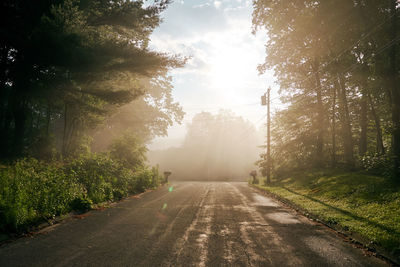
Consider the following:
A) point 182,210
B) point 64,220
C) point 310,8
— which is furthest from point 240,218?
point 310,8

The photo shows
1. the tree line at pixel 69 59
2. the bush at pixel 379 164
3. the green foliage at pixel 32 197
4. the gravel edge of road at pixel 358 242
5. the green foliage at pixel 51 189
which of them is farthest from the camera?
the bush at pixel 379 164

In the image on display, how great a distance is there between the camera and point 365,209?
895cm

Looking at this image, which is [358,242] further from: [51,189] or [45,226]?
[51,189]

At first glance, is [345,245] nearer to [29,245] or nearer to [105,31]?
[29,245]

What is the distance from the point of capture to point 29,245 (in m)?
5.22

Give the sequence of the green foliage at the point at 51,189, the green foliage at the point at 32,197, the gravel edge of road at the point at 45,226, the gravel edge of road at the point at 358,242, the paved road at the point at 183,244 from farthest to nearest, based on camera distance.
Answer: the green foliage at the point at 51,189, the green foliage at the point at 32,197, the gravel edge of road at the point at 45,226, the gravel edge of road at the point at 358,242, the paved road at the point at 183,244

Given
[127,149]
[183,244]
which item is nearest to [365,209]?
[183,244]

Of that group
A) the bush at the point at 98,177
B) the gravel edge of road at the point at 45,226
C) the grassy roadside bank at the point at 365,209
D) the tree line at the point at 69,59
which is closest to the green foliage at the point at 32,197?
the gravel edge of road at the point at 45,226

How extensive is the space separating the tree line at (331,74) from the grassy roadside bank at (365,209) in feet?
5.48

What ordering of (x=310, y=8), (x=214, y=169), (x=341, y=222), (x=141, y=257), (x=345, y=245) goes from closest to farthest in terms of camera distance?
1. (x=141, y=257)
2. (x=345, y=245)
3. (x=341, y=222)
4. (x=310, y=8)
5. (x=214, y=169)

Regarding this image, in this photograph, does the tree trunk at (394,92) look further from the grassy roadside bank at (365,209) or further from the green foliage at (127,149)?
the green foliage at (127,149)

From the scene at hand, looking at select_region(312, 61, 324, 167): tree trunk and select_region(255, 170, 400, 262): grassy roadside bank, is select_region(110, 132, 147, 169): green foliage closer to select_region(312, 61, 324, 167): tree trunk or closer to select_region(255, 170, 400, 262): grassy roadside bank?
select_region(255, 170, 400, 262): grassy roadside bank

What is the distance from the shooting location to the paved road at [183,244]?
175 inches

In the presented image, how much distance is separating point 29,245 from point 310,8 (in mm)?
22303
